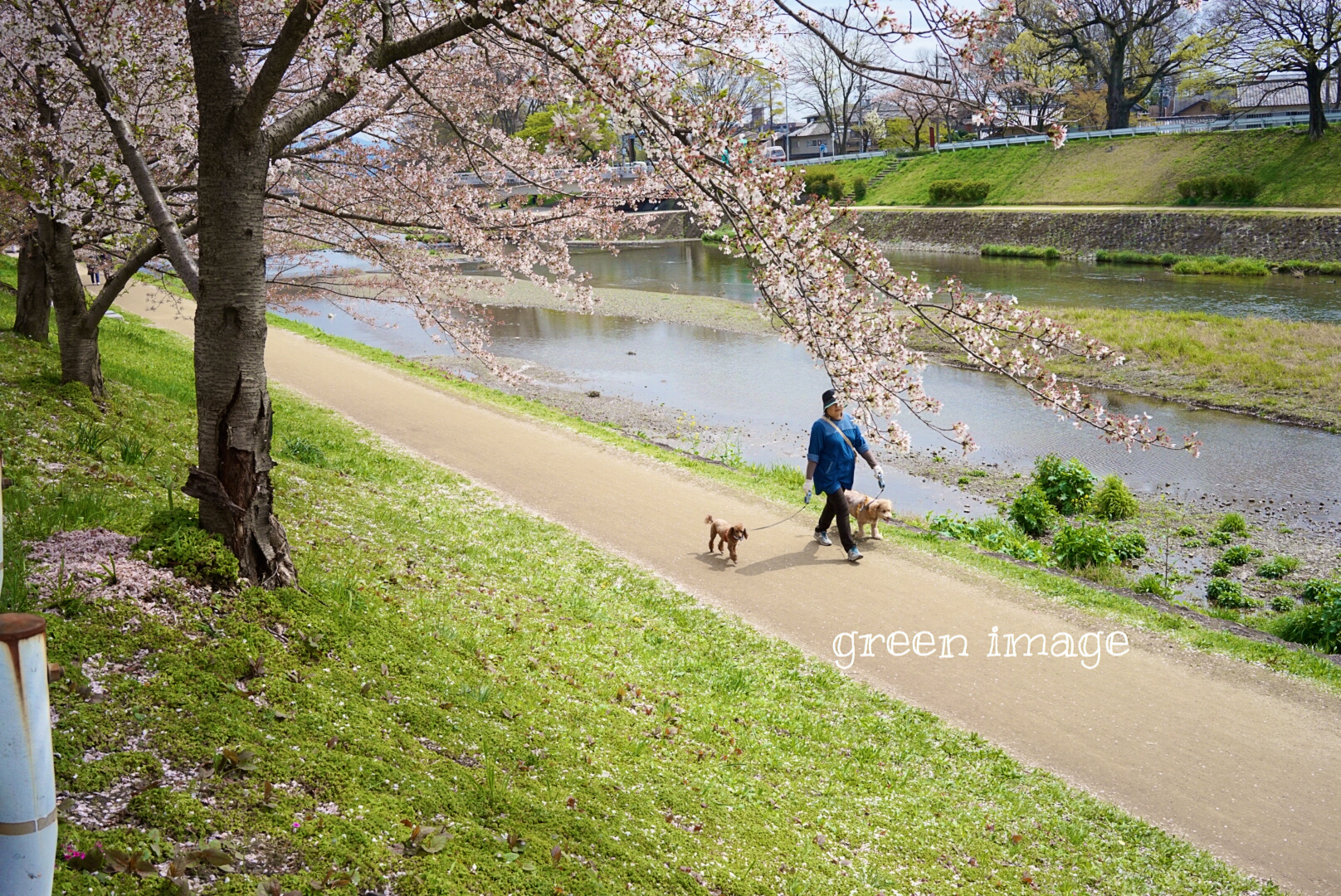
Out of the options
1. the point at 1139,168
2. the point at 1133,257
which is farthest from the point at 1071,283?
the point at 1139,168

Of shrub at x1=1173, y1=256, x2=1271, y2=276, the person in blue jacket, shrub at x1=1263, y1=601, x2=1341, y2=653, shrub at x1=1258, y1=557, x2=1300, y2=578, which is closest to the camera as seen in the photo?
shrub at x1=1263, y1=601, x2=1341, y2=653

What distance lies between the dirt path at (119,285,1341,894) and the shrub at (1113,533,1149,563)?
11.9 ft

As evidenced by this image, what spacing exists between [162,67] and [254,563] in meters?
5.16

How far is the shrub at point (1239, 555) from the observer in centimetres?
1293

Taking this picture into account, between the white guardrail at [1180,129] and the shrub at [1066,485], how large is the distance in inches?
1529

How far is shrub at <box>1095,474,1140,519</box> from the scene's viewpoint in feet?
49.1

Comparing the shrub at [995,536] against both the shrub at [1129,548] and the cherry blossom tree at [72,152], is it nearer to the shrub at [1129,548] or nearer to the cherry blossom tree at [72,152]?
the shrub at [1129,548]

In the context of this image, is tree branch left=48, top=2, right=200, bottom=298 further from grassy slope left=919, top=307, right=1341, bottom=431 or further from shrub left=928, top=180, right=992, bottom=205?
shrub left=928, top=180, right=992, bottom=205

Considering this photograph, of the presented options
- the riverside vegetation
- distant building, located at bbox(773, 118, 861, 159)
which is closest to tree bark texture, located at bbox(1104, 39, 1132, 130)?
distant building, located at bbox(773, 118, 861, 159)

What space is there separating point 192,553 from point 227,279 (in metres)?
1.54

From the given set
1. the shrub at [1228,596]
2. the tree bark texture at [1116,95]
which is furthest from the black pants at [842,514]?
the tree bark texture at [1116,95]

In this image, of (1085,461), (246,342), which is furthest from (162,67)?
(1085,461)

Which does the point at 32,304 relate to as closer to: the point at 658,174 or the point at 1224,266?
the point at 658,174

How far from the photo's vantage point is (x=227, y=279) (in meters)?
5.07
